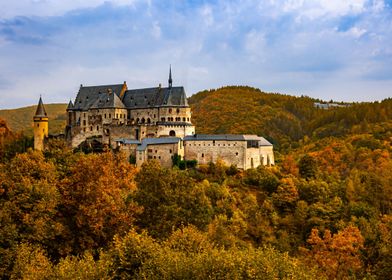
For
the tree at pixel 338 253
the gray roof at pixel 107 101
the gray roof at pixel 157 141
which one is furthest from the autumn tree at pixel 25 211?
the gray roof at pixel 107 101

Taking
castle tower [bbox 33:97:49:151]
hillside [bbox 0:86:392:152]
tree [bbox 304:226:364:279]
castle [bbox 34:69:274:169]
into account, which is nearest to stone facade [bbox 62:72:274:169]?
castle [bbox 34:69:274:169]

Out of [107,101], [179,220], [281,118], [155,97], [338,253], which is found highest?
[281,118]

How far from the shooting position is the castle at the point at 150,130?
6812 cm

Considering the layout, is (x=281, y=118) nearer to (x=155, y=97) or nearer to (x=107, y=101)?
(x=155, y=97)

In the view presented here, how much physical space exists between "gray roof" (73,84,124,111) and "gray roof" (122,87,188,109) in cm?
238

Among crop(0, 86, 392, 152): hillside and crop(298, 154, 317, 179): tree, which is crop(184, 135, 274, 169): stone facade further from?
crop(0, 86, 392, 152): hillside

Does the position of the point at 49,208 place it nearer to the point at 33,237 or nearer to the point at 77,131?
the point at 33,237

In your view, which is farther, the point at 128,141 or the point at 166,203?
the point at 128,141

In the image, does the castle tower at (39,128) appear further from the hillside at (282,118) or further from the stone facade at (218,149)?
the hillside at (282,118)

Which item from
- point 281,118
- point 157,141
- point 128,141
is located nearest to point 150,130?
point 128,141

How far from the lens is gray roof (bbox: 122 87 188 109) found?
75.7 meters

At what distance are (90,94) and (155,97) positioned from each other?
11890 millimetres

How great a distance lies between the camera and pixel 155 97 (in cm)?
7775

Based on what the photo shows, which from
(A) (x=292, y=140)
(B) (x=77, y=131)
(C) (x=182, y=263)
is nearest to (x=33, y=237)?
(C) (x=182, y=263)
